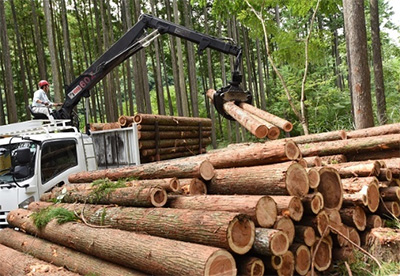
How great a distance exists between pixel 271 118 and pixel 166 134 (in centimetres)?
300

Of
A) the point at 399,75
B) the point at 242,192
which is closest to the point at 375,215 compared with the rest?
the point at 242,192

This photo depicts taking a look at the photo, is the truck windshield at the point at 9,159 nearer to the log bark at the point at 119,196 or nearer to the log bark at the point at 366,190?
the log bark at the point at 119,196

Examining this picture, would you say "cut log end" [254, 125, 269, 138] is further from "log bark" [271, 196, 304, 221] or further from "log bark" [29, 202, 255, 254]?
"log bark" [29, 202, 255, 254]

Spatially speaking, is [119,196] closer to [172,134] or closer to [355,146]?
[172,134]

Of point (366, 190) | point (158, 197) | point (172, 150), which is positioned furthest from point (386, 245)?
point (172, 150)

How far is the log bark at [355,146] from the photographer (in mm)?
6051

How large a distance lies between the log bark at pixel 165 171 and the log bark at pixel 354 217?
189 cm

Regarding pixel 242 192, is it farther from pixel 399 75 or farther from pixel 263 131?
pixel 399 75

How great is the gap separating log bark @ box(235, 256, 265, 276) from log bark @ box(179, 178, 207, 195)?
144cm

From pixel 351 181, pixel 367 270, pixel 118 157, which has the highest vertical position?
pixel 118 157

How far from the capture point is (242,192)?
183 inches

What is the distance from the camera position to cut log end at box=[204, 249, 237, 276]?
10.2 feet

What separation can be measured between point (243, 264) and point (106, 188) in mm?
2759

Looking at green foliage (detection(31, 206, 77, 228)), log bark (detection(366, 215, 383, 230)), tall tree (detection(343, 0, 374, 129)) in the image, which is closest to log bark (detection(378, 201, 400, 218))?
log bark (detection(366, 215, 383, 230))
